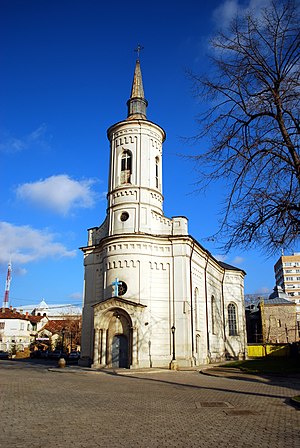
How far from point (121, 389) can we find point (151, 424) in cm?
734

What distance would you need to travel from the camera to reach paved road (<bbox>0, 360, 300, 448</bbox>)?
24.9 ft

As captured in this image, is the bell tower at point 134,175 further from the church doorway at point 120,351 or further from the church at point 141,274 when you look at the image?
the church doorway at point 120,351

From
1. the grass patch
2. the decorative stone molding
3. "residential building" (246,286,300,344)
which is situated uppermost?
the decorative stone molding

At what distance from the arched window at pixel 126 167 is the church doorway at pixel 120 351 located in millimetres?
12260

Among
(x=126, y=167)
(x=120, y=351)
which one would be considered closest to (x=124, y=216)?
(x=126, y=167)

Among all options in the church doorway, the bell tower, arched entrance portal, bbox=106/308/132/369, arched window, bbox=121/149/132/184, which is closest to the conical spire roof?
the bell tower

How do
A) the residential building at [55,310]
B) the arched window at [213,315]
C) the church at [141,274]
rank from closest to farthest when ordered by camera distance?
the church at [141,274] < the arched window at [213,315] < the residential building at [55,310]

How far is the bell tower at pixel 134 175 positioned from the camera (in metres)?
31.2

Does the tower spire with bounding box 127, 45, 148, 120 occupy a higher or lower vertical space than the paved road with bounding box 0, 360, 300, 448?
higher

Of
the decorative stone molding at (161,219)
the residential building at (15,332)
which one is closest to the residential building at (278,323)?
the decorative stone molding at (161,219)

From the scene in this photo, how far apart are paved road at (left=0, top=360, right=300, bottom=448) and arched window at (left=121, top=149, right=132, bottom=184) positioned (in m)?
18.9

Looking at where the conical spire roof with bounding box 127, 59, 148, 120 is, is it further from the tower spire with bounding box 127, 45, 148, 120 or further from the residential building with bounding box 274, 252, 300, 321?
the residential building with bounding box 274, 252, 300, 321

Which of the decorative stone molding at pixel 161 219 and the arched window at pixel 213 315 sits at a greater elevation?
the decorative stone molding at pixel 161 219

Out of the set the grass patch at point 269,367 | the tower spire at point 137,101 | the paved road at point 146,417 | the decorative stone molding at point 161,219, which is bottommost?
the grass patch at point 269,367
